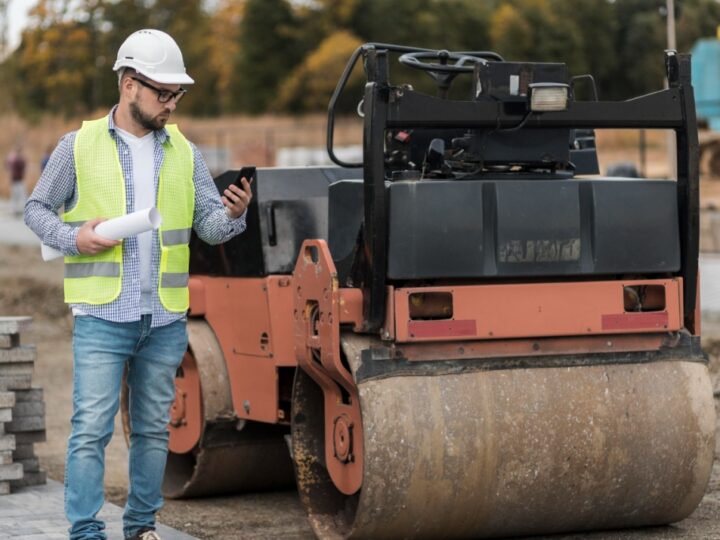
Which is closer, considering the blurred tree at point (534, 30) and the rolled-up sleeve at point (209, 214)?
the rolled-up sleeve at point (209, 214)

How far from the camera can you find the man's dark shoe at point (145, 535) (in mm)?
5570

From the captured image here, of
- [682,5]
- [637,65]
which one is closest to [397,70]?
[637,65]

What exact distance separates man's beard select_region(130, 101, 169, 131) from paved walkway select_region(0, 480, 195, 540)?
1651 mm

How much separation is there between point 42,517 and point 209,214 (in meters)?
1.67

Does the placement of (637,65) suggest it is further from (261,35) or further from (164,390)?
(261,35)

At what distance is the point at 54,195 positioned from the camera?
5395 mm

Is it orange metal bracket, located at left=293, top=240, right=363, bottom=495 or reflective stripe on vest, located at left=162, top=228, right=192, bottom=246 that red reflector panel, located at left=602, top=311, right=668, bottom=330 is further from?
reflective stripe on vest, located at left=162, top=228, right=192, bottom=246

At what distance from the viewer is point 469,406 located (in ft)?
18.4

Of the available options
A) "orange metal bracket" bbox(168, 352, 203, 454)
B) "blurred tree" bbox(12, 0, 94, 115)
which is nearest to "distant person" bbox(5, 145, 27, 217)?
"blurred tree" bbox(12, 0, 94, 115)

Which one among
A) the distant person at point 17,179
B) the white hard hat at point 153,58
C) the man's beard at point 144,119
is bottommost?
the man's beard at point 144,119

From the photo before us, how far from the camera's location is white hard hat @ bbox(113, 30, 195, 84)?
5.38 metres

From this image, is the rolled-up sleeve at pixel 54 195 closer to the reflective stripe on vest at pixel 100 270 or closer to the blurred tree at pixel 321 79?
the reflective stripe on vest at pixel 100 270

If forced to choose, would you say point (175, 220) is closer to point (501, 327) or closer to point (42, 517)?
point (501, 327)

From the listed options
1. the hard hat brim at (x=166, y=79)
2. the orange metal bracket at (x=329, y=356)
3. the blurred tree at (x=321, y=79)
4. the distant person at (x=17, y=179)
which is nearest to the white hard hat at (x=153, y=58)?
the hard hat brim at (x=166, y=79)
